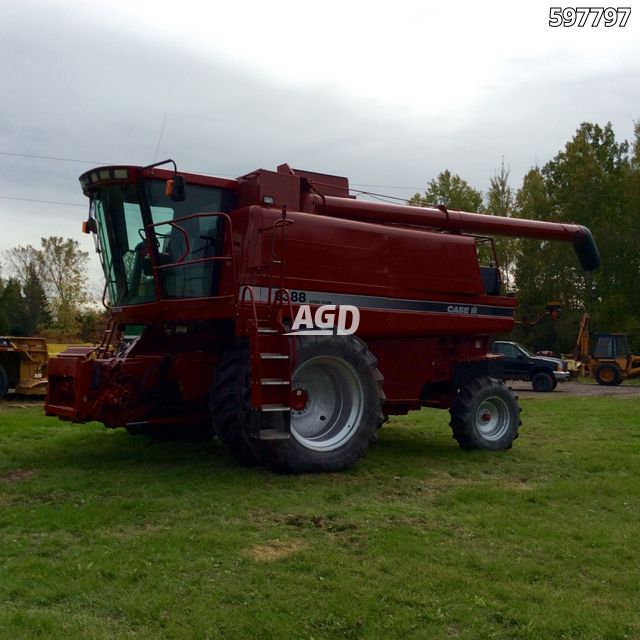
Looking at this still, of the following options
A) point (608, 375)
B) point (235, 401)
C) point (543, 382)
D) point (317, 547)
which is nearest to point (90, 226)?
point (235, 401)

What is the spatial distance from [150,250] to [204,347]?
1.28 meters

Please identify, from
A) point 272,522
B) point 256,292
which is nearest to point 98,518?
point 272,522

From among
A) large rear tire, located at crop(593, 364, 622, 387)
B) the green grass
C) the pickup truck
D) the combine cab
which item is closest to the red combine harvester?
the green grass

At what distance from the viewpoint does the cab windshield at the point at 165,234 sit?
8352 millimetres

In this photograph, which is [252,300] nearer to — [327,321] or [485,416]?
[327,321]

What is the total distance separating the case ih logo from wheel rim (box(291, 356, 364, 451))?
329 mm

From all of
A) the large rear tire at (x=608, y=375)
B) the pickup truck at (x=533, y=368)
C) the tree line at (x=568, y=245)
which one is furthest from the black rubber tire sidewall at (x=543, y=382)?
the tree line at (x=568, y=245)

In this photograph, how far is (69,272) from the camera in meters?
54.8

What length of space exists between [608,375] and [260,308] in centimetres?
2437

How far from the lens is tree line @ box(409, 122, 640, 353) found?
135 feet

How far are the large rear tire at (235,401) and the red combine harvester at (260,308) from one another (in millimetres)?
20

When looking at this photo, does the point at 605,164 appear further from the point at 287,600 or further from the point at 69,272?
the point at 287,600

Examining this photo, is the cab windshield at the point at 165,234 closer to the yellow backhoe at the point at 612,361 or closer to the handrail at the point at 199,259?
the handrail at the point at 199,259

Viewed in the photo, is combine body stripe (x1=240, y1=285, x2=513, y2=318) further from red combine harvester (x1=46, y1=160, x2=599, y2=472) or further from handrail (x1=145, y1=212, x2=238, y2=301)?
handrail (x1=145, y1=212, x2=238, y2=301)
